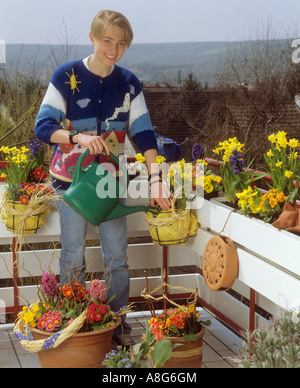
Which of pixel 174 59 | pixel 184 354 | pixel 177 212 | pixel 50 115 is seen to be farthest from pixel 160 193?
pixel 174 59

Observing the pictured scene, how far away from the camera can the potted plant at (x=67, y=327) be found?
2.24m

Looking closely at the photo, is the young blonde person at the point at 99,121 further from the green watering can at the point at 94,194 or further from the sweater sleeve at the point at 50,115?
the green watering can at the point at 94,194

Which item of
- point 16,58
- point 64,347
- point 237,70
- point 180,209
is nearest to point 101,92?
point 180,209

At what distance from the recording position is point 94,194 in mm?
2182

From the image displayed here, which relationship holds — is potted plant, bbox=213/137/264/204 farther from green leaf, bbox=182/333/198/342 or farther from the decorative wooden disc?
green leaf, bbox=182/333/198/342

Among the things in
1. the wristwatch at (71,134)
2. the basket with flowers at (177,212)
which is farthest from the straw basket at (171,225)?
the wristwatch at (71,134)

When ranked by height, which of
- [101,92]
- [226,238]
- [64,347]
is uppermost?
[101,92]

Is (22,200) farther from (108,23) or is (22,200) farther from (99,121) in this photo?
(108,23)

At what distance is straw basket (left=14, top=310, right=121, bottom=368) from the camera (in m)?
2.21

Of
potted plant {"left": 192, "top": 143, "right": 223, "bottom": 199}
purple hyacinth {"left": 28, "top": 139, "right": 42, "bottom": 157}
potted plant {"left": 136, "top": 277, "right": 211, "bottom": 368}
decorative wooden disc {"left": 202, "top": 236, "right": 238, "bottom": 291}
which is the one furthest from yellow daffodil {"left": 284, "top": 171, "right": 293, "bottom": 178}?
purple hyacinth {"left": 28, "top": 139, "right": 42, "bottom": 157}
